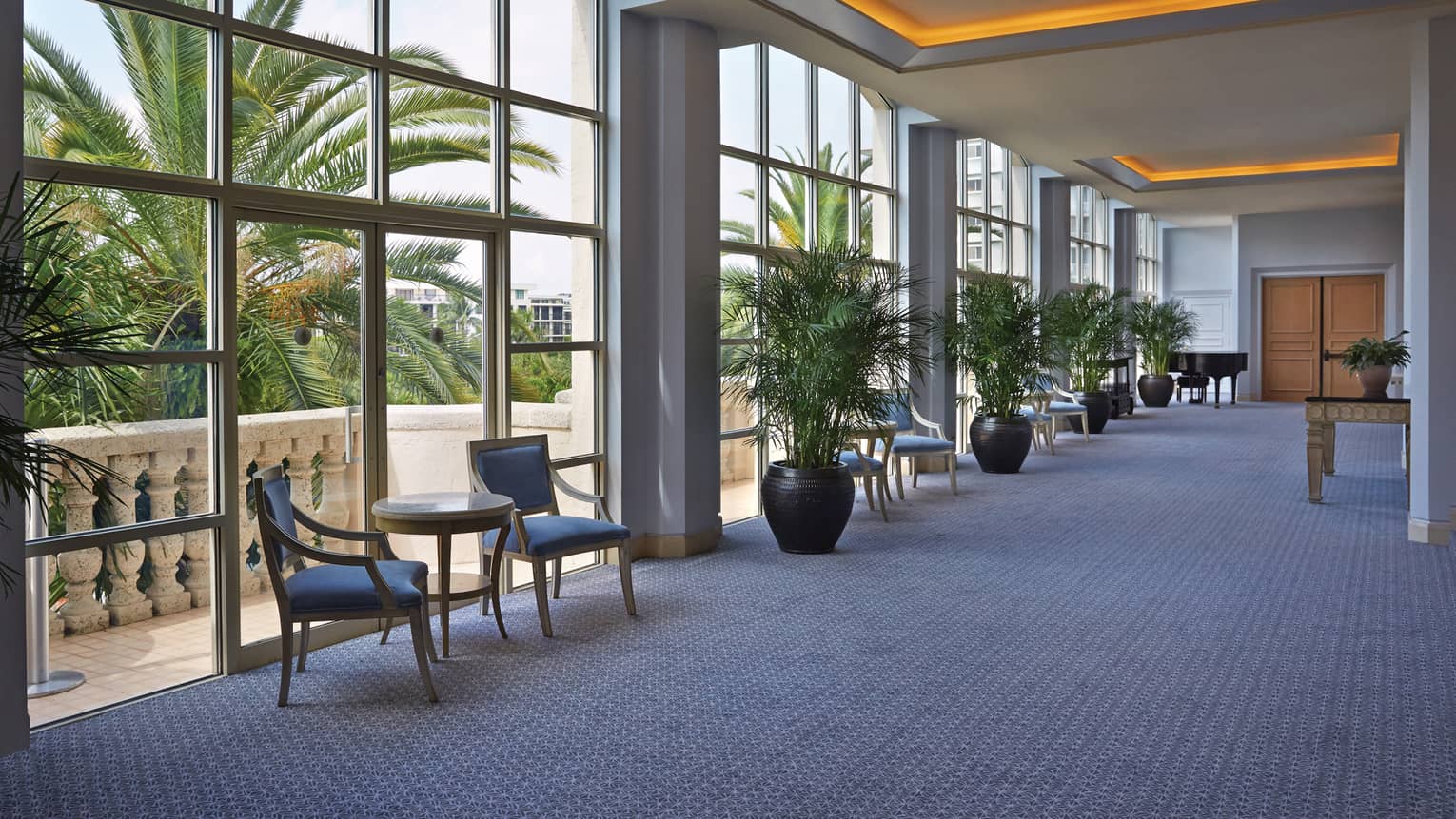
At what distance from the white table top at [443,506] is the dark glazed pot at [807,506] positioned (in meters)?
2.30

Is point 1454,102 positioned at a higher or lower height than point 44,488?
higher

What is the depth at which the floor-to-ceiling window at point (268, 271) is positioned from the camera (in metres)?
4.20

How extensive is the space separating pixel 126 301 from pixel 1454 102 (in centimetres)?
744

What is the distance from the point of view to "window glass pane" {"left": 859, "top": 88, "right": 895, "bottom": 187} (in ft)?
33.4

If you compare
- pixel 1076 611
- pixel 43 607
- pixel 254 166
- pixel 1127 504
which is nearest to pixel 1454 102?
pixel 1127 504

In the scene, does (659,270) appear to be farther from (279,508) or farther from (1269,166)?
(1269,166)

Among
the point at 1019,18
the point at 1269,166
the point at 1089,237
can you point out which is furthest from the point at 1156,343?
the point at 1019,18

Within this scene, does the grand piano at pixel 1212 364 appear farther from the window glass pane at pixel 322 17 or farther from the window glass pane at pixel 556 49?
the window glass pane at pixel 322 17

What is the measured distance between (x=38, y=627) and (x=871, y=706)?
10.1ft

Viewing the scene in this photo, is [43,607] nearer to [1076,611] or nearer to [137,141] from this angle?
[137,141]

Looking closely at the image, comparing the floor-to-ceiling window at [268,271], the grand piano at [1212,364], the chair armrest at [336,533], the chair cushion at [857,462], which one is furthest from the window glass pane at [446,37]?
the grand piano at [1212,364]

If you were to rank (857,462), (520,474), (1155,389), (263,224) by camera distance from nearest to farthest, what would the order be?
1. (263,224)
2. (520,474)
3. (857,462)
4. (1155,389)

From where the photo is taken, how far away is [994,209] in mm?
13227

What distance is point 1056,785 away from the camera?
3.42 meters
